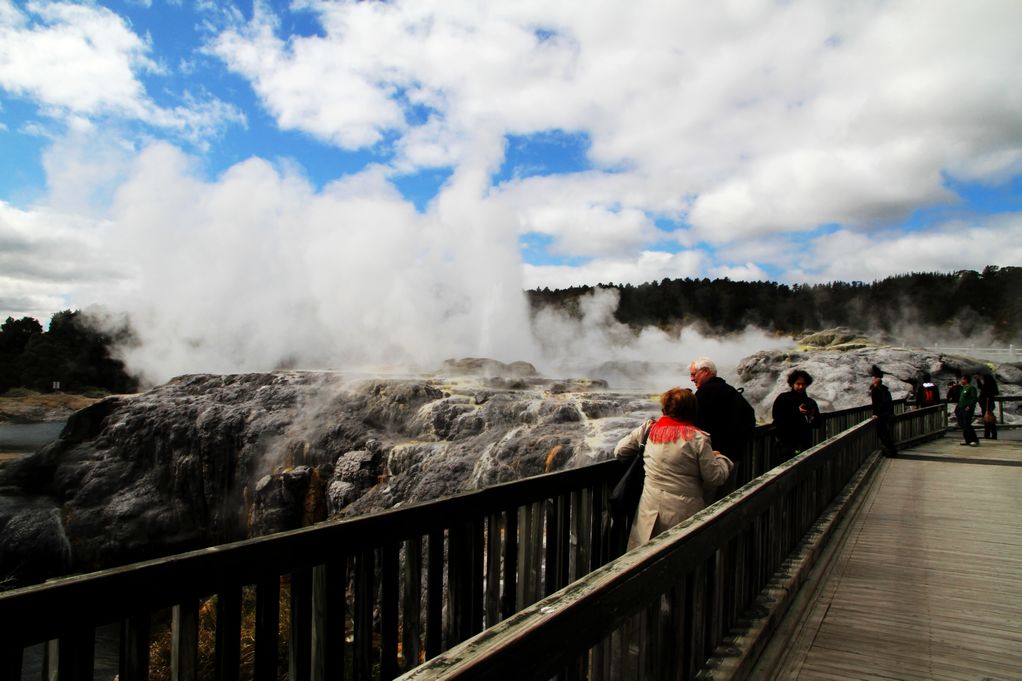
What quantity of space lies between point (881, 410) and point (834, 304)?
85184mm

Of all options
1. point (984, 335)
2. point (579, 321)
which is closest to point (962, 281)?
point (984, 335)

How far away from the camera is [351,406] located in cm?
1847

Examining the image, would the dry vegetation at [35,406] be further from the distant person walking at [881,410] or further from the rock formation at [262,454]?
the distant person walking at [881,410]

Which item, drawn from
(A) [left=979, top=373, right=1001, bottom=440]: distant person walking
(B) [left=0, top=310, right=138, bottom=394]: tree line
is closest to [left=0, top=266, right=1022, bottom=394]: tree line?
(B) [left=0, top=310, right=138, bottom=394]: tree line

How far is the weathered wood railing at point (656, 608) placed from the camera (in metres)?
1.38

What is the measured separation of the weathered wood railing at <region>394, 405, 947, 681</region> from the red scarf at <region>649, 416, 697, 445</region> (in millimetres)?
408

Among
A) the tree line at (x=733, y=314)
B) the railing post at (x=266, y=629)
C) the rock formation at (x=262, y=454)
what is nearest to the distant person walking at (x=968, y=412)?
the rock formation at (x=262, y=454)

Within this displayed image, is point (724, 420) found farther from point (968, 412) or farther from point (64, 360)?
point (64, 360)

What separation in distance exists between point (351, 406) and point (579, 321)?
134 ft

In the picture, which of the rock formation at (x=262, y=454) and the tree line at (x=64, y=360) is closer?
the rock formation at (x=262, y=454)

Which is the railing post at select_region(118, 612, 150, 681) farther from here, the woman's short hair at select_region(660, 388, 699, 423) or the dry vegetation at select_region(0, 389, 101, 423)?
the dry vegetation at select_region(0, 389, 101, 423)

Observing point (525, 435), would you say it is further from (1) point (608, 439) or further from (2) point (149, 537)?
A: (2) point (149, 537)

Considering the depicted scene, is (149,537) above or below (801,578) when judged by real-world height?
below

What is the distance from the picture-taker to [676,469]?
11.3ft
